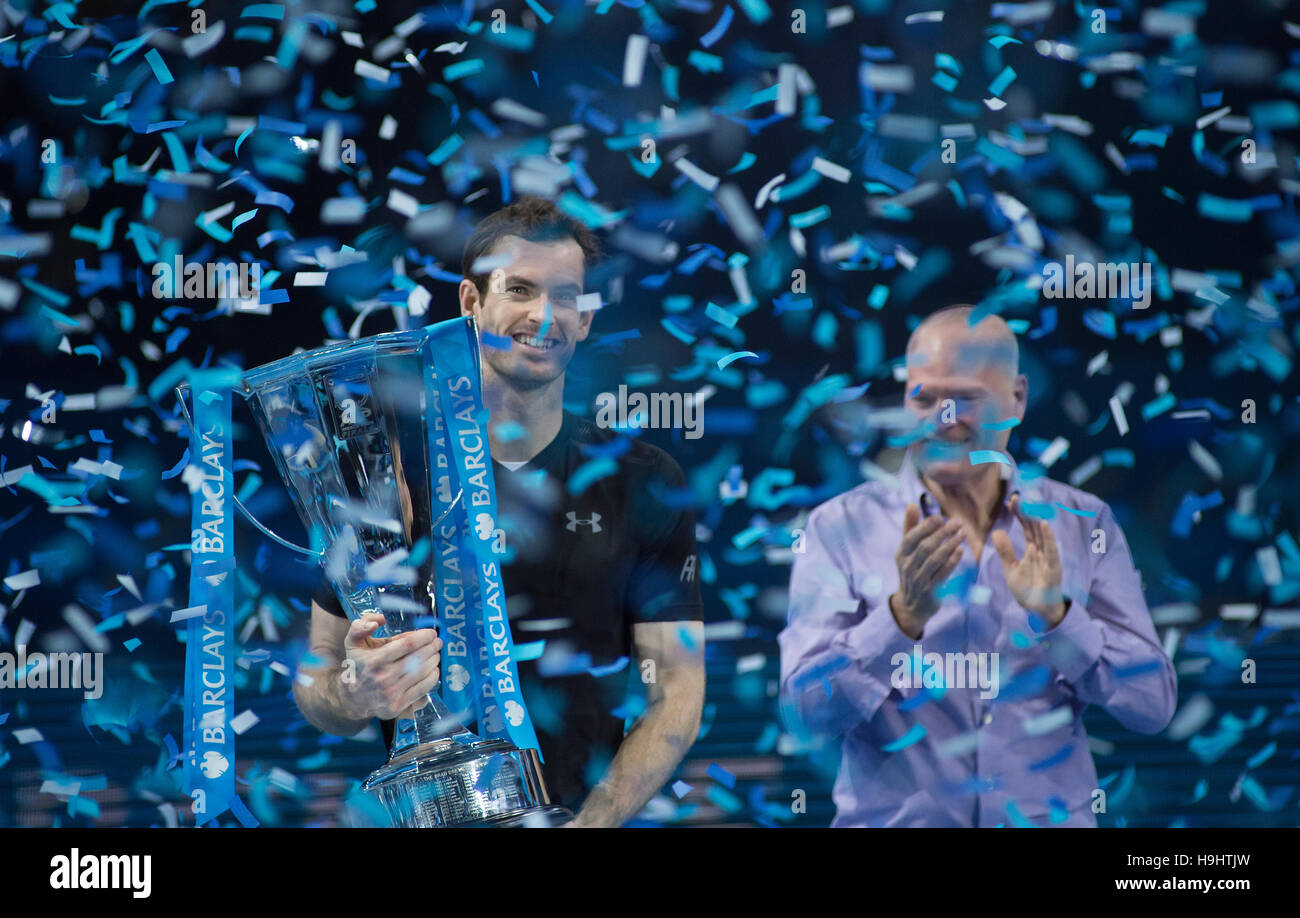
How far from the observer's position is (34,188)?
1.88m

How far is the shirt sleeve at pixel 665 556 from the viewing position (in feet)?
5.89

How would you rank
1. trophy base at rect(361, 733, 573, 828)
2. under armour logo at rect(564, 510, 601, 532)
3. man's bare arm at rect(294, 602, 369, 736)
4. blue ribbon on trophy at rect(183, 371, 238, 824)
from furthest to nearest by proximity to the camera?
1. under armour logo at rect(564, 510, 601, 532)
2. man's bare arm at rect(294, 602, 369, 736)
3. blue ribbon on trophy at rect(183, 371, 238, 824)
4. trophy base at rect(361, 733, 573, 828)

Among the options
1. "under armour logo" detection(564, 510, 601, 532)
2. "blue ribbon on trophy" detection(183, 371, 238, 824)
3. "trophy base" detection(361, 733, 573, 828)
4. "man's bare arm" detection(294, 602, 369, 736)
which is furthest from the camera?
"under armour logo" detection(564, 510, 601, 532)

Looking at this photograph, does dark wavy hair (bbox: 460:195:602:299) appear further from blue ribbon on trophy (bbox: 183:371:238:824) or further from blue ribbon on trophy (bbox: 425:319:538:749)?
blue ribbon on trophy (bbox: 183:371:238:824)

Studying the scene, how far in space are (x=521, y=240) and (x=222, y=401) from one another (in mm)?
503

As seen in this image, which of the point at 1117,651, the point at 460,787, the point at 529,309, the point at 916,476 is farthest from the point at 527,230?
the point at 1117,651

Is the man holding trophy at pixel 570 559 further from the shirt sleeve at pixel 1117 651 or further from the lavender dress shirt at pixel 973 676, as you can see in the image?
the shirt sleeve at pixel 1117 651

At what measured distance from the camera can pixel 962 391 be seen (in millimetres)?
1851

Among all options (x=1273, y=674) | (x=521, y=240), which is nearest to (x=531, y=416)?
(x=521, y=240)

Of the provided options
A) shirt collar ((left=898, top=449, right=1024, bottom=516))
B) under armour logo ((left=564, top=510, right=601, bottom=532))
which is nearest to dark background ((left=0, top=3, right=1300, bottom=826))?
shirt collar ((left=898, top=449, right=1024, bottom=516))

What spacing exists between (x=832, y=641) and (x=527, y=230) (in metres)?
0.75

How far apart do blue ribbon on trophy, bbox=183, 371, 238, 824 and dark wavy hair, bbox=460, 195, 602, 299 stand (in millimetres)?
418

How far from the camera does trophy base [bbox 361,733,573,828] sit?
141cm

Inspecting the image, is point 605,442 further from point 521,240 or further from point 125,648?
point 125,648
